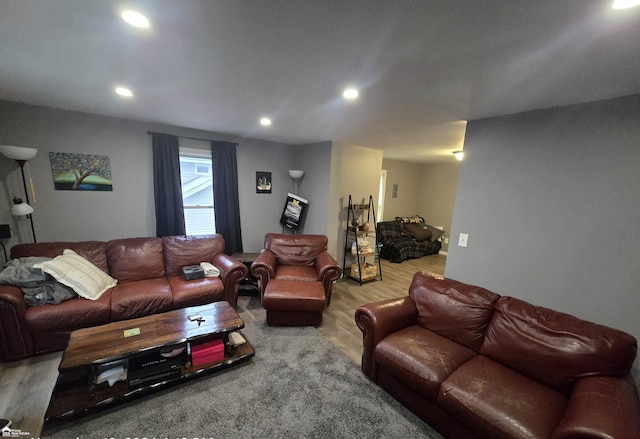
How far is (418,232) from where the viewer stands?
5961 millimetres

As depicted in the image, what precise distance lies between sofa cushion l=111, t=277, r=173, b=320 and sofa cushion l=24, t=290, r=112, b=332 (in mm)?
78

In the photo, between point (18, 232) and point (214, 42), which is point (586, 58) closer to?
point (214, 42)

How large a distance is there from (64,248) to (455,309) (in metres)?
4.01

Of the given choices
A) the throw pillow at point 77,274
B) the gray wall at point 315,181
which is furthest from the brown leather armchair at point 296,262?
the throw pillow at point 77,274

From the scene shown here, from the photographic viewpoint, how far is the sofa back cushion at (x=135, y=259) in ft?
9.09

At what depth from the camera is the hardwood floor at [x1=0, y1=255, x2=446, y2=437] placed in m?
1.62

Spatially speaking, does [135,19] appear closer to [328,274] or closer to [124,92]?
[124,92]

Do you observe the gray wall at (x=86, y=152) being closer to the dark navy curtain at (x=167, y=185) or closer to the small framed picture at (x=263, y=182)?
the dark navy curtain at (x=167, y=185)

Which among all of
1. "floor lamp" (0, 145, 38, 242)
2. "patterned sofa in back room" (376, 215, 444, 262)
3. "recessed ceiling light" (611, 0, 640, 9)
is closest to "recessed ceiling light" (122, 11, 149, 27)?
"recessed ceiling light" (611, 0, 640, 9)

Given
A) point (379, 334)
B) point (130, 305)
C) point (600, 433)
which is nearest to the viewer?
point (600, 433)

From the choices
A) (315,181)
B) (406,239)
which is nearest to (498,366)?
(315,181)

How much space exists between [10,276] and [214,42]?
275 centimetres

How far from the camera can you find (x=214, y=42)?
1261 millimetres

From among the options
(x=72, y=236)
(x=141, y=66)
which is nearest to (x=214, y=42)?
(x=141, y=66)
